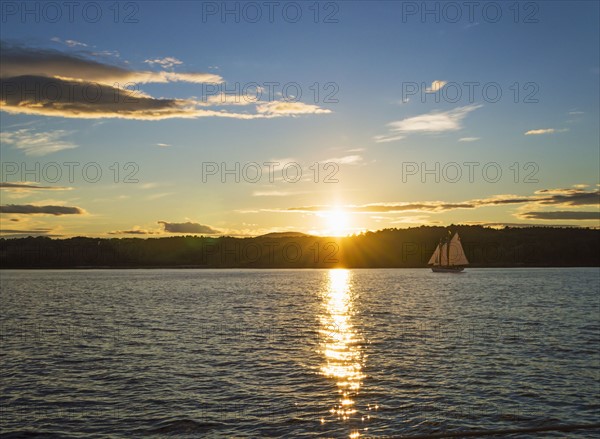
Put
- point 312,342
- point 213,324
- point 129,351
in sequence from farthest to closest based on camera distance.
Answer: point 213,324, point 312,342, point 129,351

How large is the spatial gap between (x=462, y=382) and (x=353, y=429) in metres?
12.3

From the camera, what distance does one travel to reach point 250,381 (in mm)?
36344

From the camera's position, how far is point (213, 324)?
236ft

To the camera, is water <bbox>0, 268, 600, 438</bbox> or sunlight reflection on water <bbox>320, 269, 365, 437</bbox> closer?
water <bbox>0, 268, 600, 438</bbox>

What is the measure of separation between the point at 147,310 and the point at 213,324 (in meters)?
27.4

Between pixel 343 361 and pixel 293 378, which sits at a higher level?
pixel 293 378

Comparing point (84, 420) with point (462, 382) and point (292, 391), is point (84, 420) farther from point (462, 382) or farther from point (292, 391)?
point (462, 382)

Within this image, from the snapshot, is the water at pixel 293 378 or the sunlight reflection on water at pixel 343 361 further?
the sunlight reflection on water at pixel 343 361

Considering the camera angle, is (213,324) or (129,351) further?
(213,324)

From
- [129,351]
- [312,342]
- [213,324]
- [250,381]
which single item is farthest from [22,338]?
[250,381]

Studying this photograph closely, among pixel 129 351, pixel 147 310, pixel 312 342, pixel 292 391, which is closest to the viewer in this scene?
pixel 292 391

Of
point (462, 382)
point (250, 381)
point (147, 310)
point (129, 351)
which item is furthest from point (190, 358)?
point (147, 310)

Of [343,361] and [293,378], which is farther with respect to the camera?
[343,361]

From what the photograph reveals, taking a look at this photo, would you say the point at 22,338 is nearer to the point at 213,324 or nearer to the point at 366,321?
the point at 213,324
